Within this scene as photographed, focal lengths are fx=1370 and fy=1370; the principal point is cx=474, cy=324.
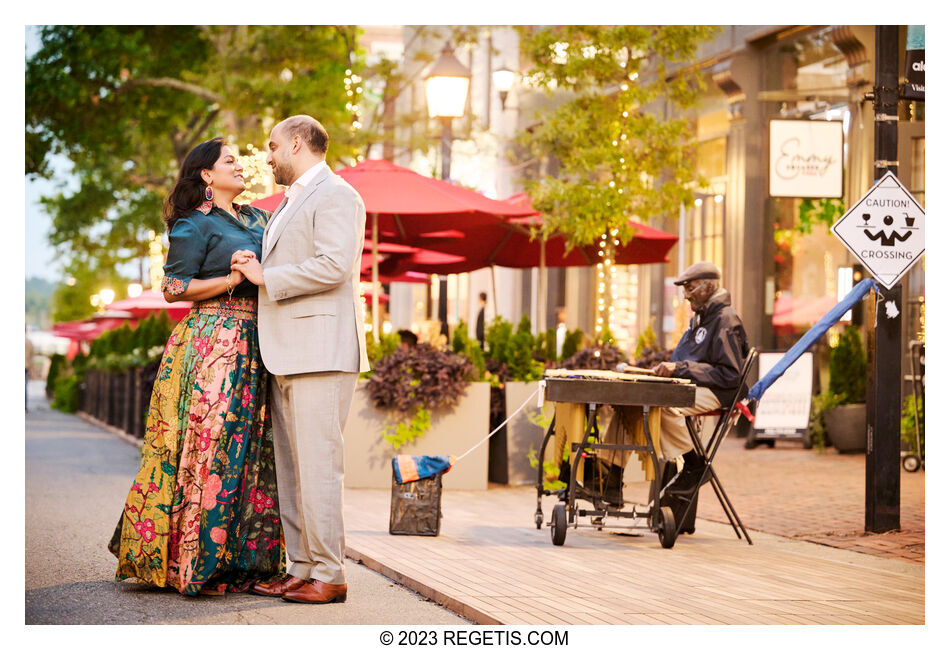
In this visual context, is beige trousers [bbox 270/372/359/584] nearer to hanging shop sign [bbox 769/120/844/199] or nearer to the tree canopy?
the tree canopy

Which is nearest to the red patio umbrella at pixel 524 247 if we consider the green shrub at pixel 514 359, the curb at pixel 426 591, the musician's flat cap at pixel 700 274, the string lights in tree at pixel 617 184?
the string lights in tree at pixel 617 184

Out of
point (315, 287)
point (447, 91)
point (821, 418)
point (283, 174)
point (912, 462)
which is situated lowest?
point (912, 462)

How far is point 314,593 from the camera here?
5.91m

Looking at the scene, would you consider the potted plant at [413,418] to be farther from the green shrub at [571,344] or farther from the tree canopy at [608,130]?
the tree canopy at [608,130]

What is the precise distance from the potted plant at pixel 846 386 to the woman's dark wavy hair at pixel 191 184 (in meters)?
10.7

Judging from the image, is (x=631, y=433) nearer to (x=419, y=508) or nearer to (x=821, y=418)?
(x=419, y=508)

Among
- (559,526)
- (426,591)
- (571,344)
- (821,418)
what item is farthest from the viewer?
(821,418)

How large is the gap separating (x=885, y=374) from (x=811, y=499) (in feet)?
7.39

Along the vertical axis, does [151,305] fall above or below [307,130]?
below

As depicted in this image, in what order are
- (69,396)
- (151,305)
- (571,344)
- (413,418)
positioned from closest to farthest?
(413,418)
(571,344)
(151,305)
(69,396)

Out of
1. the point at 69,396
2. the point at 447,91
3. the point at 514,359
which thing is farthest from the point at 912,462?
the point at 69,396

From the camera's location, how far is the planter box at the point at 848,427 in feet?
50.4
